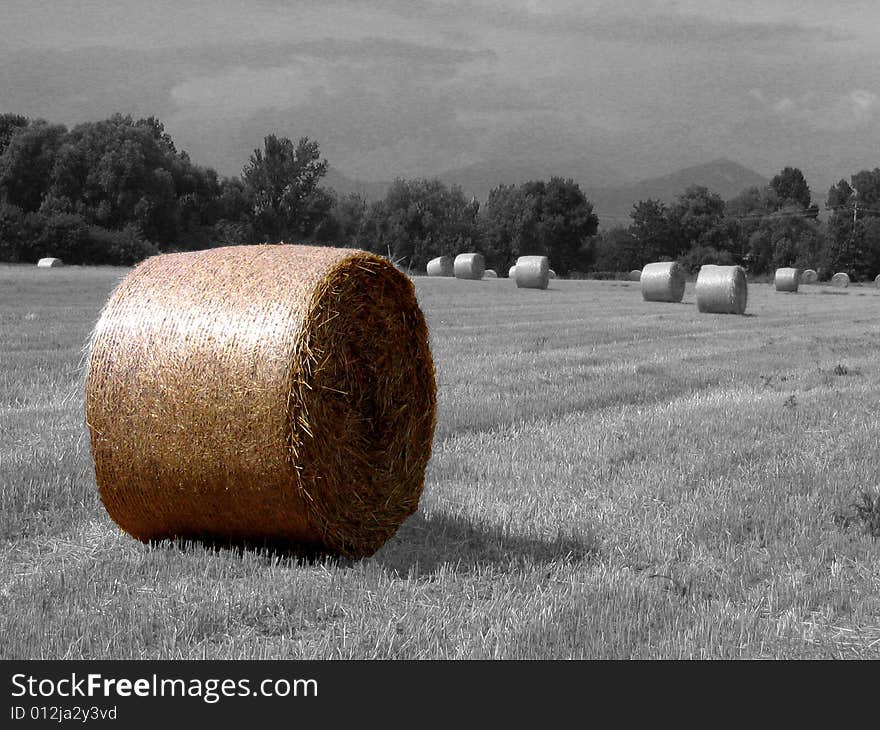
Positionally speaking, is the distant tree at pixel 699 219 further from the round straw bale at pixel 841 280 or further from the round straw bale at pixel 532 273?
the round straw bale at pixel 532 273

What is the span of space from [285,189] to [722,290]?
5707 centimetres

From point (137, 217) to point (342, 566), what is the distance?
2380 inches

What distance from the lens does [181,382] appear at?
579cm

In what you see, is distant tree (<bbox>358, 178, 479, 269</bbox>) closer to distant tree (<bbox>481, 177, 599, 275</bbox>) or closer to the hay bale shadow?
distant tree (<bbox>481, 177, 599, 275</bbox>)

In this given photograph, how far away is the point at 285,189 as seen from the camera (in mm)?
81125

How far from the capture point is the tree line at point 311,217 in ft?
204

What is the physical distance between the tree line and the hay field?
4736cm

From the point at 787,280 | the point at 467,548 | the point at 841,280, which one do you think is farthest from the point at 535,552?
the point at 841,280

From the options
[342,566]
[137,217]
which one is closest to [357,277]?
[342,566]

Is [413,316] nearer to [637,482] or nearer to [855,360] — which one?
[637,482]

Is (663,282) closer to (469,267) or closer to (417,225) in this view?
(469,267)

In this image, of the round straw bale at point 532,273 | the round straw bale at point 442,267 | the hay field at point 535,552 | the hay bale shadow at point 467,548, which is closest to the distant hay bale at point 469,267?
the round straw bale at point 442,267

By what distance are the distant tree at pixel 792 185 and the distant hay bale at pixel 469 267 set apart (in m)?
114

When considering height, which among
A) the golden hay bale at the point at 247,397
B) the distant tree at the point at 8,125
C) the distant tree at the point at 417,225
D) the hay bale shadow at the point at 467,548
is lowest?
the hay bale shadow at the point at 467,548
